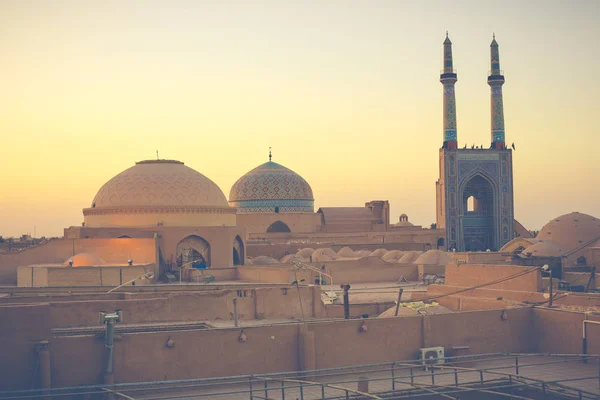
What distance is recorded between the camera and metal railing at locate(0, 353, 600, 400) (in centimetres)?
1102

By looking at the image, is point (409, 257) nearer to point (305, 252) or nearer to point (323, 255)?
point (323, 255)

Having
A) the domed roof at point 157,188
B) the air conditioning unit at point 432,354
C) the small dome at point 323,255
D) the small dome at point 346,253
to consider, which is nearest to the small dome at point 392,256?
the small dome at point 346,253

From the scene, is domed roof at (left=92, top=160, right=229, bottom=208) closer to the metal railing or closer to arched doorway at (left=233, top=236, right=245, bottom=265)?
arched doorway at (left=233, top=236, right=245, bottom=265)

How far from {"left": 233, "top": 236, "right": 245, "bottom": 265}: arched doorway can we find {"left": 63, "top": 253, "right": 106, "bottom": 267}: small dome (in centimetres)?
531

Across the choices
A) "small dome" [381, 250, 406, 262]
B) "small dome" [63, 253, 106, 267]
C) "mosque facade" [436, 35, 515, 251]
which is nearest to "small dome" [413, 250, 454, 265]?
A: "small dome" [381, 250, 406, 262]

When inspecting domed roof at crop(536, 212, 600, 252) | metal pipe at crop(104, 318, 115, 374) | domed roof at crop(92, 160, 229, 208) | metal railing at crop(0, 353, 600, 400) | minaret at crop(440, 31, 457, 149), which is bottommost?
metal railing at crop(0, 353, 600, 400)

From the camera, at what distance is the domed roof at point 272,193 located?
4331cm

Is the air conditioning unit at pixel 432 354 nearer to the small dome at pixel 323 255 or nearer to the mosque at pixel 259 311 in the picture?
the mosque at pixel 259 311

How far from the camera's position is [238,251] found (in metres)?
28.0

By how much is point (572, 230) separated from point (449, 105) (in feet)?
43.3

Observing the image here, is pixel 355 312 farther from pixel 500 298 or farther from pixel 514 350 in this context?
pixel 514 350

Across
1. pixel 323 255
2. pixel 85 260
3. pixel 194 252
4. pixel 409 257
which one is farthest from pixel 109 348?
pixel 409 257

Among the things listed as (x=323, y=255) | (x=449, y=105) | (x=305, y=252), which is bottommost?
(x=323, y=255)

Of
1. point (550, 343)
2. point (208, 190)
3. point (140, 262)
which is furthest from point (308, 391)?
point (208, 190)
